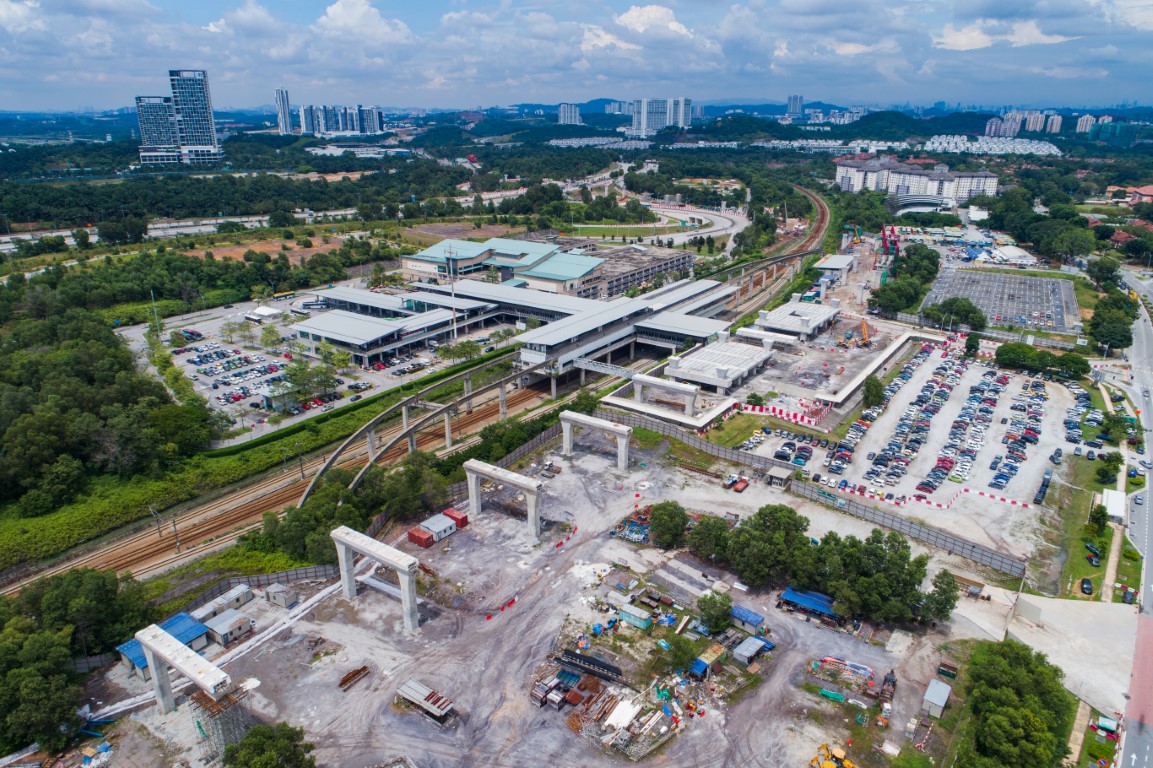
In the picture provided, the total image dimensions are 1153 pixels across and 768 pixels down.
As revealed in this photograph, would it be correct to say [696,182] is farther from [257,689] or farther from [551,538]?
[257,689]

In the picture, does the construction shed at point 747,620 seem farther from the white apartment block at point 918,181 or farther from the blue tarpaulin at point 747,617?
the white apartment block at point 918,181

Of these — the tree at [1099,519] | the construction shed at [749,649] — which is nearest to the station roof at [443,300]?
the construction shed at [749,649]

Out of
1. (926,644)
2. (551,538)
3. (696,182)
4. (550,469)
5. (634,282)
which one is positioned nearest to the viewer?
(926,644)

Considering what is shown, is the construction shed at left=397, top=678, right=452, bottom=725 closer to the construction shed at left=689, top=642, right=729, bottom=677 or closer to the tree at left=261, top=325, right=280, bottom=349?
the construction shed at left=689, top=642, right=729, bottom=677

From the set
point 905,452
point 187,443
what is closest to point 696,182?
point 905,452

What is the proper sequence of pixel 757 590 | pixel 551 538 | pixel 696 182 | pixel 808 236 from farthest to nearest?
pixel 696 182 → pixel 808 236 → pixel 551 538 → pixel 757 590

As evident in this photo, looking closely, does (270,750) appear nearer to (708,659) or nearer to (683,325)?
(708,659)

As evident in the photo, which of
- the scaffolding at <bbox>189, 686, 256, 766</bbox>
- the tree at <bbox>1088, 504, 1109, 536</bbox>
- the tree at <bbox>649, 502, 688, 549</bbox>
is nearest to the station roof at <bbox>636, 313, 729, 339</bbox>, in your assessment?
the tree at <bbox>649, 502, 688, 549</bbox>
